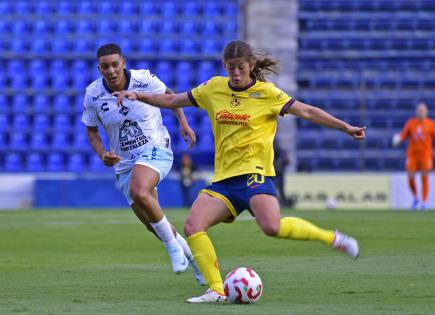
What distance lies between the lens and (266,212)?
24.9 ft

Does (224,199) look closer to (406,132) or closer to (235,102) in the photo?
(235,102)

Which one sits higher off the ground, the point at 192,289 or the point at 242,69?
→ the point at 242,69

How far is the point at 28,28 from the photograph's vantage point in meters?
33.8

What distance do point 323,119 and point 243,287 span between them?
1361 millimetres

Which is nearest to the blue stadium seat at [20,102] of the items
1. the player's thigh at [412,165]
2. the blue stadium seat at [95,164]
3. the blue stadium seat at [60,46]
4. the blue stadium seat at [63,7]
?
the blue stadium seat at [60,46]

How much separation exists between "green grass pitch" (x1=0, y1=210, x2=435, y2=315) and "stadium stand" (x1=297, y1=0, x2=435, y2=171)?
46.1 ft

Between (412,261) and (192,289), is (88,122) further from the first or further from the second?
(412,261)

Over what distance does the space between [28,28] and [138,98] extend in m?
26.8

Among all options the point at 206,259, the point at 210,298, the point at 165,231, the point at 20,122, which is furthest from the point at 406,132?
the point at 210,298

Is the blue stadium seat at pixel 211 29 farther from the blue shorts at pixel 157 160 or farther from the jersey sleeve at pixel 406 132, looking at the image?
the blue shorts at pixel 157 160

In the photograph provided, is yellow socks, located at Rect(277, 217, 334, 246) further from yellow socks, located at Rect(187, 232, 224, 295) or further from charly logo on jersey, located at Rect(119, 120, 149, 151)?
charly logo on jersey, located at Rect(119, 120, 149, 151)

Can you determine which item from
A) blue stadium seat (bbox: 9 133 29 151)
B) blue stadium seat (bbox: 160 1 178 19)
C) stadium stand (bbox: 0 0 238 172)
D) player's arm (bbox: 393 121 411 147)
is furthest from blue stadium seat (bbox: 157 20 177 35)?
player's arm (bbox: 393 121 411 147)

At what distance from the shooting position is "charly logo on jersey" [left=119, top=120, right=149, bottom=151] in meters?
9.73

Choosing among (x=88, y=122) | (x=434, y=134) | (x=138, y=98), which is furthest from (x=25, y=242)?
(x=434, y=134)
